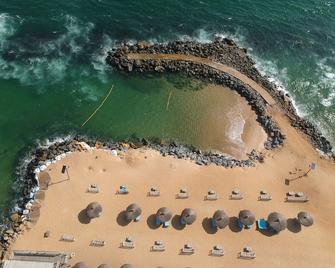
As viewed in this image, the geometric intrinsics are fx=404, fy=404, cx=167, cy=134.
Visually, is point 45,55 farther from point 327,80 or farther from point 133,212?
point 327,80

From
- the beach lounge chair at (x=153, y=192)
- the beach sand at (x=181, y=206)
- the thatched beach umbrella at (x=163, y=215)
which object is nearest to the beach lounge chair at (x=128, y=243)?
the beach sand at (x=181, y=206)

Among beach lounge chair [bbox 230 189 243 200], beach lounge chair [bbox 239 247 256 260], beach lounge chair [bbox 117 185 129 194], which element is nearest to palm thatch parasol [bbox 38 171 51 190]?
beach lounge chair [bbox 117 185 129 194]

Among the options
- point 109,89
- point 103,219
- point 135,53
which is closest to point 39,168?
point 103,219

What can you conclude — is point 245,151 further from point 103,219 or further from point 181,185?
point 103,219

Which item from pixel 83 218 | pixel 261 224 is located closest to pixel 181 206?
pixel 261 224

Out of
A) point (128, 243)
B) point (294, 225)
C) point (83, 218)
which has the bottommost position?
point (128, 243)

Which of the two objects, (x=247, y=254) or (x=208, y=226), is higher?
(x=208, y=226)

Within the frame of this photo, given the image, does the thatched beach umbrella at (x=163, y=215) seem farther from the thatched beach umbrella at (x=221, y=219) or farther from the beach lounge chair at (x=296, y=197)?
the beach lounge chair at (x=296, y=197)
